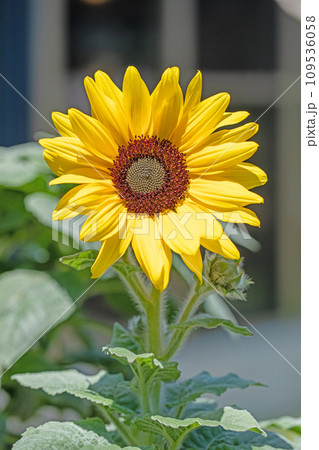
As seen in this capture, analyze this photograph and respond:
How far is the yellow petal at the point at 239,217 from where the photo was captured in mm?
338

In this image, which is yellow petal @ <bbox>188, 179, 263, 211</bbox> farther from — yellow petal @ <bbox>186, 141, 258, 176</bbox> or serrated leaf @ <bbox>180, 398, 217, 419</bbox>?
serrated leaf @ <bbox>180, 398, 217, 419</bbox>

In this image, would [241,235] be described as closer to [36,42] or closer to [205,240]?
[205,240]

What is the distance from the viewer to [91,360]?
1.94 ft

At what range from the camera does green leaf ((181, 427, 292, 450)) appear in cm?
38

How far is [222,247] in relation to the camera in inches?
13.2

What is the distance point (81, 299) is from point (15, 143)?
18cm

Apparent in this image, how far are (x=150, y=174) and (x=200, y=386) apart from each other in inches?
5.6

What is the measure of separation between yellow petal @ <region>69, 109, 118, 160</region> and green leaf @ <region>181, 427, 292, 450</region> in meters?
0.19

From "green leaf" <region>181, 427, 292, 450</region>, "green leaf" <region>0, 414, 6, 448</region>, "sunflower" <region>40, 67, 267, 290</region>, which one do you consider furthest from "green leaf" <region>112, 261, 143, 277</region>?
"green leaf" <region>0, 414, 6, 448</region>

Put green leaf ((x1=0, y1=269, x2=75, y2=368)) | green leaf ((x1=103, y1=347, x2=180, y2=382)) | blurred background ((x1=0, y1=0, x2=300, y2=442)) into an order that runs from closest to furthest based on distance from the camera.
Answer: green leaf ((x1=103, y1=347, x2=180, y2=382))
green leaf ((x1=0, y1=269, x2=75, y2=368))
blurred background ((x1=0, y1=0, x2=300, y2=442))

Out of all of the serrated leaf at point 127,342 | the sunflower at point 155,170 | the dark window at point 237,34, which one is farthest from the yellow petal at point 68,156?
the dark window at point 237,34

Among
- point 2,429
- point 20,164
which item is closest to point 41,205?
point 20,164

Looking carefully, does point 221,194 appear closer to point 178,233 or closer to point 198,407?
point 178,233

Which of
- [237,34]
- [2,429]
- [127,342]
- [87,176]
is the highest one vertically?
[237,34]
